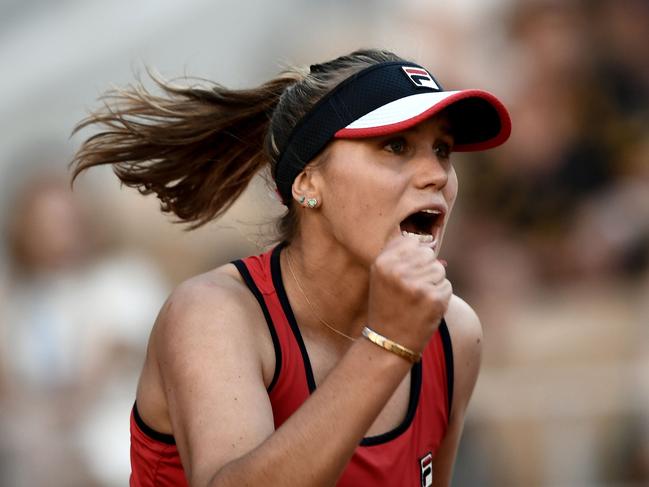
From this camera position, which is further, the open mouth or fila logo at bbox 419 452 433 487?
fila logo at bbox 419 452 433 487

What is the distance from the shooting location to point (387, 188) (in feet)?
10.5

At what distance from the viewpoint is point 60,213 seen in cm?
651

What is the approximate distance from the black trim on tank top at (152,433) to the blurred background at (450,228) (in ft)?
7.49

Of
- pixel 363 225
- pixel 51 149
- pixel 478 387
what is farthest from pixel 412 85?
pixel 51 149

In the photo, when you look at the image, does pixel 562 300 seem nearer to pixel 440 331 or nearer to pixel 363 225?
pixel 440 331

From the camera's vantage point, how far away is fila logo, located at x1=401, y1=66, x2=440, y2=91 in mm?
3361

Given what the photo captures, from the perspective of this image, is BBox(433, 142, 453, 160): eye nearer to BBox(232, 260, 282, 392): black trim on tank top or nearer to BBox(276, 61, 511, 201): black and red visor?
BBox(276, 61, 511, 201): black and red visor

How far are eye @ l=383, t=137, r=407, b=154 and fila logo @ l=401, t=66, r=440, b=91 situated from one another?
7.1 inches

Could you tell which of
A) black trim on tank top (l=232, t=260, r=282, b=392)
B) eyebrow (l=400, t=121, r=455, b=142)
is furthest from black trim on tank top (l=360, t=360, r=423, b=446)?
eyebrow (l=400, t=121, r=455, b=142)

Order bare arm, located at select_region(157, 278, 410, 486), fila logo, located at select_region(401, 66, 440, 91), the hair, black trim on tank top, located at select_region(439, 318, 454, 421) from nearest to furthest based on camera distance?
bare arm, located at select_region(157, 278, 410, 486) → fila logo, located at select_region(401, 66, 440, 91) → black trim on tank top, located at select_region(439, 318, 454, 421) → the hair

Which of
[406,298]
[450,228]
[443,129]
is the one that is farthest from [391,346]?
[450,228]

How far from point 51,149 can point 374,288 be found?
16.0 ft

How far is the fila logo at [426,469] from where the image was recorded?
3581 mm

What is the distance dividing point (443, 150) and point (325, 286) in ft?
1.65
